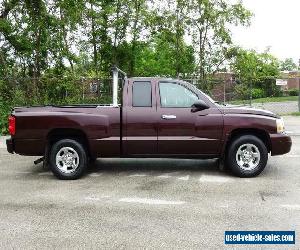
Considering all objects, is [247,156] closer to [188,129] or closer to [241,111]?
[241,111]

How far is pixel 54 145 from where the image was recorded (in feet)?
26.2

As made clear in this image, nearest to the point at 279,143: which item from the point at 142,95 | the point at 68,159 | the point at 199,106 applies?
the point at 199,106

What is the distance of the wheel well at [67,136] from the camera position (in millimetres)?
8070

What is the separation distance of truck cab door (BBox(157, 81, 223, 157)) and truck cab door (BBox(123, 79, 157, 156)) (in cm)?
13

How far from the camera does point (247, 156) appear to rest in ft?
26.2

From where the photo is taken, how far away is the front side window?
26.3ft

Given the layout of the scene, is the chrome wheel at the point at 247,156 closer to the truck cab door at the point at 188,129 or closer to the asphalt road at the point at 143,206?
the asphalt road at the point at 143,206

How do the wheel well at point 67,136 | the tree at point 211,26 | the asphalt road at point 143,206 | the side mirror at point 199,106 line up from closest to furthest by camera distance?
the asphalt road at point 143,206, the side mirror at point 199,106, the wheel well at point 67,136, the tree at point 211,26

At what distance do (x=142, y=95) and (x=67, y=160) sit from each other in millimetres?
1845

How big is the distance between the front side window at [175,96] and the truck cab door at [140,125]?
203 mm

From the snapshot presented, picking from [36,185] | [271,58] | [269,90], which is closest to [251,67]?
[269,90]

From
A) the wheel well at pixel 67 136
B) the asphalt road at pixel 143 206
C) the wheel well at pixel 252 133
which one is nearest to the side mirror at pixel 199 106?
the wheel well at pixel 252 133

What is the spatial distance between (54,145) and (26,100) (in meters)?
10.2

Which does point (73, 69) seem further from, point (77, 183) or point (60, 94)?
point (77, 183)
